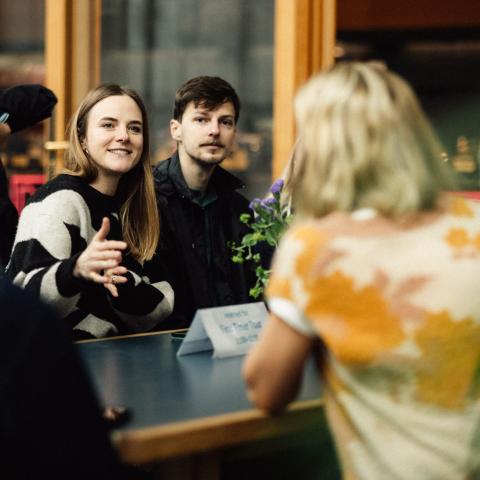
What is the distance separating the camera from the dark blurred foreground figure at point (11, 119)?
2.61 metres

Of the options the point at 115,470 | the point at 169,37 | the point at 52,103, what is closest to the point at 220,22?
the point at 169,37

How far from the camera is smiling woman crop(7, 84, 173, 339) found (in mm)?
2025

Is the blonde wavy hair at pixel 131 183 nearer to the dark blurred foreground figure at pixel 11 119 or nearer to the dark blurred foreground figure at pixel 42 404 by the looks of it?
the dark blurred foreground figure at pixel 11 119

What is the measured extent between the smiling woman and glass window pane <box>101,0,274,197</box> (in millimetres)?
1322

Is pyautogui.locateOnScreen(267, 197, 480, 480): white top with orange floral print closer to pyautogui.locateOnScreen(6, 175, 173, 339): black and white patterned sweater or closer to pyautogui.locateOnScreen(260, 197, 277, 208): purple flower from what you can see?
pyautogui.locateOnScreen(260, 197, 277, 208): purple flower

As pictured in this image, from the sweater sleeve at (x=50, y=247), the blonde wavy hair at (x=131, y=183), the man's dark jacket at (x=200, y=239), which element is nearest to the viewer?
the sweater sleeve at (x=50, y=247)

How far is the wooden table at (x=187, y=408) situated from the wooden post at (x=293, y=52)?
2.00 metres

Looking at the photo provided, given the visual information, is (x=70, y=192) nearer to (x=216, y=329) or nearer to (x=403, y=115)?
(x=216, y=329)

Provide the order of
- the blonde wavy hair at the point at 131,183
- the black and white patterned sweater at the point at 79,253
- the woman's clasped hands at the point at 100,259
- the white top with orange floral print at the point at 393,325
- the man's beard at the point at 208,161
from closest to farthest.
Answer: the white top with orange floral print at the point at 393,325, the woman's clasped hands at the point at 100,259, the black and white patterned sweater at the point at 79,253, the blonde wavy hair at the point at 131,183, the man's beard at the point at 208,161

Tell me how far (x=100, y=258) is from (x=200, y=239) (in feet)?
3.20

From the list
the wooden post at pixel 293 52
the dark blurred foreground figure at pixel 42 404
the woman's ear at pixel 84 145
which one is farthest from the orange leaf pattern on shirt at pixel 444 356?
the wooden post at pixel 293 52

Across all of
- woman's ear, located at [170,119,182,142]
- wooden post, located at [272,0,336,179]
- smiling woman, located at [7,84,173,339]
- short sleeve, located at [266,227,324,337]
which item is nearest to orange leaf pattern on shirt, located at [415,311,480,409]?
short sleeve, located at [266,227,324,337]

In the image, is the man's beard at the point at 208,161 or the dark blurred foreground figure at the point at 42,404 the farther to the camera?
the man's beard at the point at 208,161

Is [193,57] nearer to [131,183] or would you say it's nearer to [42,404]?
[131,183]
